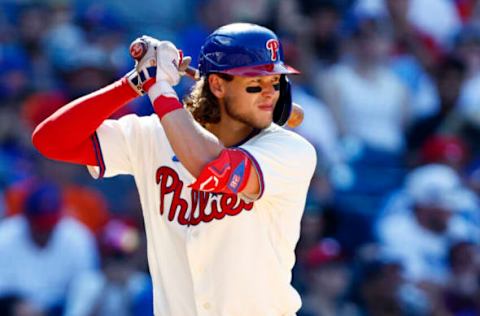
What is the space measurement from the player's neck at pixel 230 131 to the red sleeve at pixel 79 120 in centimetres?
35

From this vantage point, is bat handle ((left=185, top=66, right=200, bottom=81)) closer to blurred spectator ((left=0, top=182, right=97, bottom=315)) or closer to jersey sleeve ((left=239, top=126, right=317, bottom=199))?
jersey sleeve ((left=239, top=126, right=317, bottom=199))

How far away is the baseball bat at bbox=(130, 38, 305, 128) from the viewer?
361 cm

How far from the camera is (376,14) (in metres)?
8.77

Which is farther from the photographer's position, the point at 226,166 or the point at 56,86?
the point at 56,86

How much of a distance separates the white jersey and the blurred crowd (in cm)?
281

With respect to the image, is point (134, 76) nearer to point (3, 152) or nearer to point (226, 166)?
point (226, 166)

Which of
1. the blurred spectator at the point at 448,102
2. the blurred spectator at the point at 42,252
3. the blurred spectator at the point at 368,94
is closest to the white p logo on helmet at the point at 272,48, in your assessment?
the blurred spectator at the point at 42,252

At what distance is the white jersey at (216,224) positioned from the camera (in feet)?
12.0

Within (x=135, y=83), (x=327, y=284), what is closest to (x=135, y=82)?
(x=135, y=83)

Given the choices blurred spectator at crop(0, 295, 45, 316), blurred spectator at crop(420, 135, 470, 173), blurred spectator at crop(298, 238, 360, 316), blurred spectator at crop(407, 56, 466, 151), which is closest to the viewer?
blurred spectator at crop(0, 295, 45, 316)

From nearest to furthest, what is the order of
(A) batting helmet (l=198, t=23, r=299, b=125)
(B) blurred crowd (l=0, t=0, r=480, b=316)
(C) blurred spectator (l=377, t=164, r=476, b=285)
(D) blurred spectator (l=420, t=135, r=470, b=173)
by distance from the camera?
(A) batting helmet (l=198, t=23, r=299, b=125) < (B) blurred crowd (l=0, t=0, r=480, b=316) < (C) blurred spectator (l=377, t=164, r=476, b=285) < (D) blurred spectator (l=420, t=135, r=470, b=173)

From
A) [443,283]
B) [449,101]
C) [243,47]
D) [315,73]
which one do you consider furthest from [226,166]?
[449,101]

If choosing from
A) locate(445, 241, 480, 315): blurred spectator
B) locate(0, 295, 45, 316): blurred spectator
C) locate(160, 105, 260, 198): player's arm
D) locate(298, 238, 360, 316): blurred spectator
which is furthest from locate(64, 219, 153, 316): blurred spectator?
locate(160, 105, 260, 198): player's arm

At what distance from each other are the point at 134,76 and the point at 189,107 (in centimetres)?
33
